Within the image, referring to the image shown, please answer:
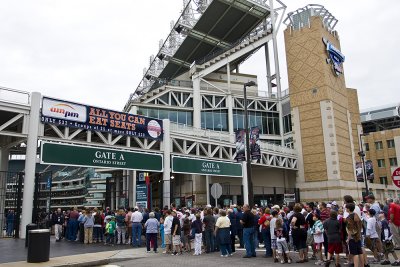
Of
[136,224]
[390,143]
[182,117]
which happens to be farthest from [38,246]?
[390,143]

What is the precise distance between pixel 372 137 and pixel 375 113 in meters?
12.7

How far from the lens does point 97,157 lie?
22000mm

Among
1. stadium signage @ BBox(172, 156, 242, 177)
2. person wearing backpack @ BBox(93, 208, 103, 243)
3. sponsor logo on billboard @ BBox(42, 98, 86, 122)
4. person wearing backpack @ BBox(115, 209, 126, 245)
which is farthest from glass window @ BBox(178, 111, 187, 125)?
person wearing backpack @ BBox(115, 209, 126, 245)

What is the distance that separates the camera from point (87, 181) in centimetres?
12812

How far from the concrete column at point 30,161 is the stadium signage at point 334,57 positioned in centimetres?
3285

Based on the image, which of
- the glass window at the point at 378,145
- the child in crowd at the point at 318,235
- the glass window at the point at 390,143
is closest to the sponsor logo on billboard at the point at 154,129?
the child in crowd at the point at 318,235

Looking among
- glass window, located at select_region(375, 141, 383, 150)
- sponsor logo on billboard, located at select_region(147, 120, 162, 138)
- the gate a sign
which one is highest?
glass window, located at select_region(375, 141, 383, 150)

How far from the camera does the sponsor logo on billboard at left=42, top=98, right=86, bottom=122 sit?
20.6 m

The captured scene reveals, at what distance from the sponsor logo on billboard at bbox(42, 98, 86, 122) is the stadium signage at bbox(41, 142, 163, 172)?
1.74m

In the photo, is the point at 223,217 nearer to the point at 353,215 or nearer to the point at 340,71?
the point at 353,215

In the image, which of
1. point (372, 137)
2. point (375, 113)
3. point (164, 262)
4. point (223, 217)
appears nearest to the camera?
point (164, 262)

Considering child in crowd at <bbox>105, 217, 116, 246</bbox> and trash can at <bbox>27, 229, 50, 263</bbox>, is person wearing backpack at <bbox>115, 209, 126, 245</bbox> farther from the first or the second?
trash can at <bbox>27, 229, 50, 263</bbox>

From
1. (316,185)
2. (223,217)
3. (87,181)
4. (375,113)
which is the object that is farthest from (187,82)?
(87,181)

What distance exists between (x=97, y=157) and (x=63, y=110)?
10.9 feet
